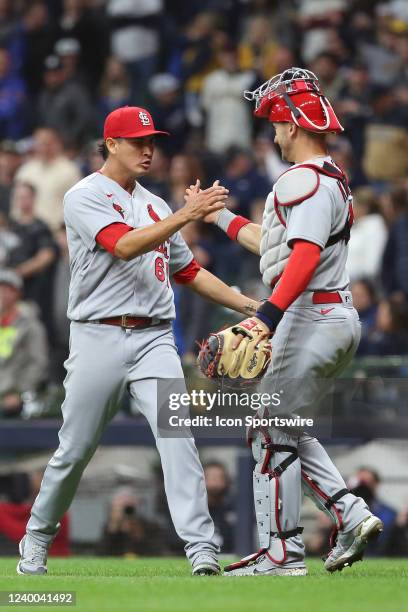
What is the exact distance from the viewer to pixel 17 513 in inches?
403

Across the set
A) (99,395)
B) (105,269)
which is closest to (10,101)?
(105,269)

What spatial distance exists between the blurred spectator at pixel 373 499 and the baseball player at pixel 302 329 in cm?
319

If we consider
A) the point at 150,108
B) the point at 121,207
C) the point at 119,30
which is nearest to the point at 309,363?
the point at 121,207

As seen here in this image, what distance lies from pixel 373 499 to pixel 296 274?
411 cm

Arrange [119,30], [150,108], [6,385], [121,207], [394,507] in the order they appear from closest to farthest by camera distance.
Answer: [121,207]
[394,507]
[6,385]
[150,108]
[119,30]

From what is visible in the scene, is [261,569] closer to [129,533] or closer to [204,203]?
[204,203]

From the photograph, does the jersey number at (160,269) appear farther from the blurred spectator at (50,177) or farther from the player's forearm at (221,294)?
the blurred spectator at (50,177)

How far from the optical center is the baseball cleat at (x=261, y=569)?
6340mm

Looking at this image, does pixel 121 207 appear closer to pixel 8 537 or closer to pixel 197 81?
pixel 8 537

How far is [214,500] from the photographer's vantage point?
1012 cm

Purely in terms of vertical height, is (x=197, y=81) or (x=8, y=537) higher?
(x=197, y=81)

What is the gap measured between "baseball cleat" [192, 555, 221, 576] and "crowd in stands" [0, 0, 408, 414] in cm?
455

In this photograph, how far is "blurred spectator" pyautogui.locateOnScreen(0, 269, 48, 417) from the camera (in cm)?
1132

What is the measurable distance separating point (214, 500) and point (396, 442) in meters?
1.36
